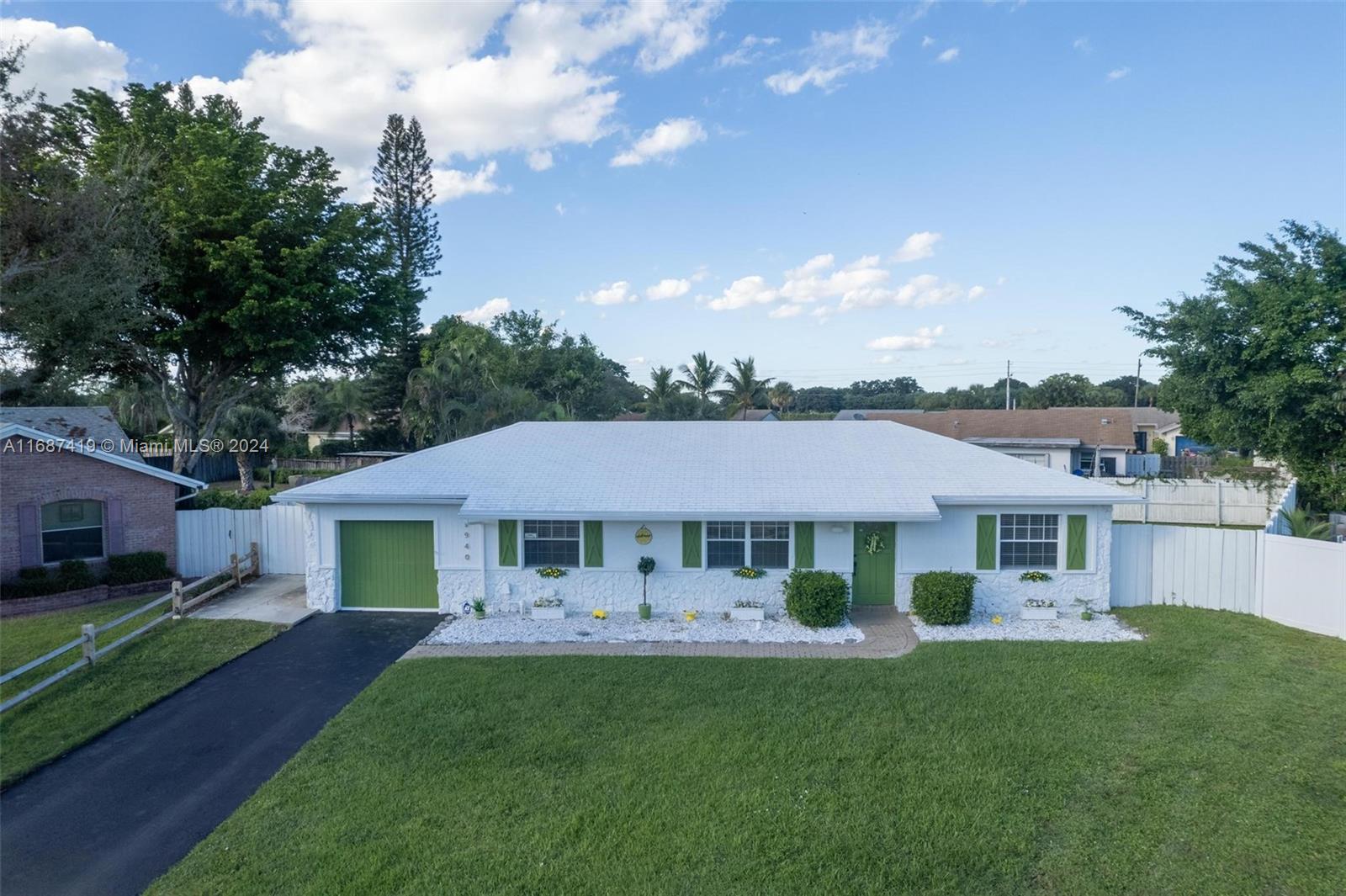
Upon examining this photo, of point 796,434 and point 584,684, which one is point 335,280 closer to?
point 796,434

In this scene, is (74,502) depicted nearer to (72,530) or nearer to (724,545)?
(72,530)

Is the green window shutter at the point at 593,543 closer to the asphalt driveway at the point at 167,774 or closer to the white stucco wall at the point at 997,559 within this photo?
the asphalt driveway at the point at 167,774

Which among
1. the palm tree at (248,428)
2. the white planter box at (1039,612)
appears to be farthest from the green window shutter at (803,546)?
the palm tree at (248,428)

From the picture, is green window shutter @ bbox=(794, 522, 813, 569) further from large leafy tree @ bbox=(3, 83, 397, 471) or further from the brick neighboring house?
large leafy tree @ bbox=(3, 83, 397, 471)

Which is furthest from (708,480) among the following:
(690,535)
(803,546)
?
(803,546)

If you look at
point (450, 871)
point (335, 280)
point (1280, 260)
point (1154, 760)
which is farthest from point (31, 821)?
point (1280, 260)
